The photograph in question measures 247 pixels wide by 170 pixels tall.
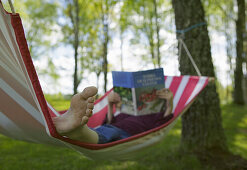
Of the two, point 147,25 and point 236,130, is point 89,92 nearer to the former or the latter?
point 236,130

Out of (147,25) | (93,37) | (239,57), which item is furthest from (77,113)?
(147,25)

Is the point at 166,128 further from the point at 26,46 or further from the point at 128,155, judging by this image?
the point at 26,46

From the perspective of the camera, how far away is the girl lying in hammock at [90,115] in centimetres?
88

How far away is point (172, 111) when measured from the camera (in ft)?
6.36

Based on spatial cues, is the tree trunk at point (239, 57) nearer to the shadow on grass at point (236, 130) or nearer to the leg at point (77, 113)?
the shadow on grass at point (236, 130)

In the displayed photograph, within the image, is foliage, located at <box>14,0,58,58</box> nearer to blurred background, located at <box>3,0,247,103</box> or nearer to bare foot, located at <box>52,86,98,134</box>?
blurred background, located at <box>3,0,247,103</box>

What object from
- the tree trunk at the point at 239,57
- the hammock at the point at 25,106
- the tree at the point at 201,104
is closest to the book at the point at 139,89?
the hammock at the point at 25,106

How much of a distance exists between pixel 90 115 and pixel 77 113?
0.19 ft

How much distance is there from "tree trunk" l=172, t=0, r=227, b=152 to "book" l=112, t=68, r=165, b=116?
54cm

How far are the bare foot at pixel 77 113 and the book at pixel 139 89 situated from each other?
2.61 feet

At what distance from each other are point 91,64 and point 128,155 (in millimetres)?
6267

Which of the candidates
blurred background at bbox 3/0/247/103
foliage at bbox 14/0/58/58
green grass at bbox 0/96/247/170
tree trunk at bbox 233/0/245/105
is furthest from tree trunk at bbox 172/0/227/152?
foliage at bbox 14/0/58/58

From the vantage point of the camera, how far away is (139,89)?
5.57ft

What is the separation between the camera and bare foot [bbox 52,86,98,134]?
2.88 ft
